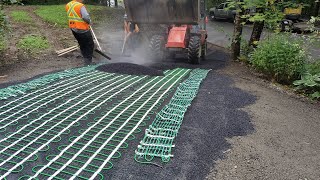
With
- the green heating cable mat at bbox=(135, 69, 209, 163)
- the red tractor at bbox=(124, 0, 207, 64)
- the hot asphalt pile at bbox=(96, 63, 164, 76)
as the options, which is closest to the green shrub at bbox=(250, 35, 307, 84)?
the red tractor at bbox=(124, 0, 207, 64)

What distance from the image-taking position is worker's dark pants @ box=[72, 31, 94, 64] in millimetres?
7273

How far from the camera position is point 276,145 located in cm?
364

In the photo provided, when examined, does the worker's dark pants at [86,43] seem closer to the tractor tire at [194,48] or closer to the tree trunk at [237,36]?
the tractor tire at [194,48]

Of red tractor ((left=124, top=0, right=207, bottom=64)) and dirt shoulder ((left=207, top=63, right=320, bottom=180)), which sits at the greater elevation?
red tractor ((left=124, top=0, right=207, bottom=64))

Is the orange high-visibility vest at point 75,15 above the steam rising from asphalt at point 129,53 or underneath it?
above

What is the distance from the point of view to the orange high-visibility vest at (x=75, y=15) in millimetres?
6956

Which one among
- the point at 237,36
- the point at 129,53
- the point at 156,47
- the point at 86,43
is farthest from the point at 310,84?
the point at 129,53

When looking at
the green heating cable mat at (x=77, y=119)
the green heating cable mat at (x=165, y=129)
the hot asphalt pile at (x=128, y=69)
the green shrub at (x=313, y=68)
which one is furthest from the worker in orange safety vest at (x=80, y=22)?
the green shrub at (x=313, y=68)

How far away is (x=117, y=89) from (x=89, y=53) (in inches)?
103

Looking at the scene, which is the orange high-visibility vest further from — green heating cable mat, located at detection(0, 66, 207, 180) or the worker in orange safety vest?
green heating cable mat, located at detection(0, 66, 207, 180)

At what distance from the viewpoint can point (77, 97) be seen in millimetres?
4859

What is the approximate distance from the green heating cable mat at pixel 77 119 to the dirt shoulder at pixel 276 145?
2.49ft

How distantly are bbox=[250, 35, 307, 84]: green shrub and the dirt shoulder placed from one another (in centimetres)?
100

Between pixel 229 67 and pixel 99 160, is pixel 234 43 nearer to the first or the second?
pixel 229 67
